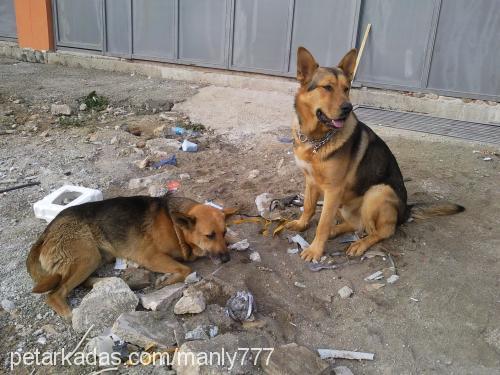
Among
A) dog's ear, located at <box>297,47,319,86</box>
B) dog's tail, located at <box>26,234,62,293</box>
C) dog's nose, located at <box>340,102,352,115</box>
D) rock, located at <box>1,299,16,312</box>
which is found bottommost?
rock, located at <box>1,299,16,312</box>

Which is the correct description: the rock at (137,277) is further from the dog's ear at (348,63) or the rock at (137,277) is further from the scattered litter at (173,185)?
the dog's ear at (348,63)

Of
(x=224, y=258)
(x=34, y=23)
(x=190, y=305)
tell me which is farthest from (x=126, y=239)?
(x=34, y=23)

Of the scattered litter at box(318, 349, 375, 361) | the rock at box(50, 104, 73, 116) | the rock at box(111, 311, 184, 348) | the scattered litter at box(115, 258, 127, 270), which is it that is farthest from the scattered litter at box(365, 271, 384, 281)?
the rock at box(50, 104, 73, 116)

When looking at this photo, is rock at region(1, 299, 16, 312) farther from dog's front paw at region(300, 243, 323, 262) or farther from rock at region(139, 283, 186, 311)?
dog's front paw at region(300, 243, 323, 262)

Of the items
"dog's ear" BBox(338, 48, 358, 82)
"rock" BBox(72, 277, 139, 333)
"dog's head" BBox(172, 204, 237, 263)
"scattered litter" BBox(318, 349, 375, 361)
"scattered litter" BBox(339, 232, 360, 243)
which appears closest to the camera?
"scattered litter" BBox(318, 349, 375, 361)

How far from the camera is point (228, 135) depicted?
7.13m

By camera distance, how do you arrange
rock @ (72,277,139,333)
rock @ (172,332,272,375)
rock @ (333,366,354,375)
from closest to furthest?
1. rock @ (172,332,272,375)
2. rock @ (333,366,354,375)
3. rock @ (72,277,139,333)

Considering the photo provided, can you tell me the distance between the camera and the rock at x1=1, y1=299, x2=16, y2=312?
332cm

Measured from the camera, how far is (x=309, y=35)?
904 centimetres

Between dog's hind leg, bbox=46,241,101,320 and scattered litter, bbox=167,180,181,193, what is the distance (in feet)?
5.36

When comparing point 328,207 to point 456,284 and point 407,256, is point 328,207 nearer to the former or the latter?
point 407,256

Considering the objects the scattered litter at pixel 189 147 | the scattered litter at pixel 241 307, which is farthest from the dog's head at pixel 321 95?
the scattered litter at pixel 189 147

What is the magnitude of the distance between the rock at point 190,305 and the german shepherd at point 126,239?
1.58 feet

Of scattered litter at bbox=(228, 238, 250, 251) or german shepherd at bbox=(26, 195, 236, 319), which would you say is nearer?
german shepherd at bbox=(26, 195, 236, 319)
